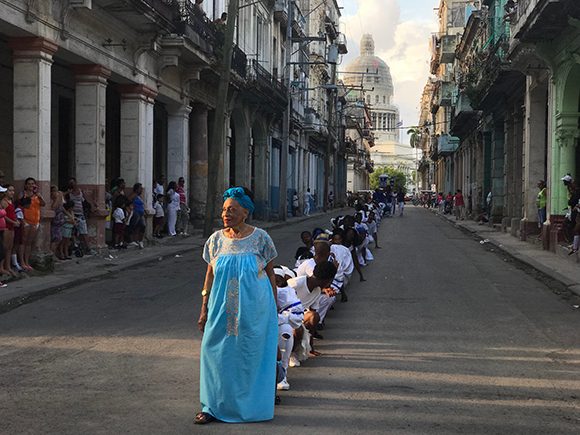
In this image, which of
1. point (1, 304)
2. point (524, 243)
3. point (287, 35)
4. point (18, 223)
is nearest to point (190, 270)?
point (18, 223)

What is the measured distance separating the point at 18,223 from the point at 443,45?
55405mm

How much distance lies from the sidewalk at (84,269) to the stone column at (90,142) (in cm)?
81

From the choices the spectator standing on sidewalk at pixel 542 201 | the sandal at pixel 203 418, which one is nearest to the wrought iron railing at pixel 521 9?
the spectator standing on sidewalk at pixel 542 201

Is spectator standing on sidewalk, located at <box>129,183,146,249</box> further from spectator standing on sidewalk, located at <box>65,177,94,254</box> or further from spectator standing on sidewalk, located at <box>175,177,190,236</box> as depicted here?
spectator standing on sidewalk, located at <box>175,177,190,236</box>

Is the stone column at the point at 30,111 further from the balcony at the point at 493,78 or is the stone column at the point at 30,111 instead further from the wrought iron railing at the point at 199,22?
the balcony at the point at 493,78

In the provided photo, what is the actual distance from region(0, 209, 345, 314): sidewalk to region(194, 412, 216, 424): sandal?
593cm

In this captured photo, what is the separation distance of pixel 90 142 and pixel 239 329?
1336 cm

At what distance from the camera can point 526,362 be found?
7.30 metres

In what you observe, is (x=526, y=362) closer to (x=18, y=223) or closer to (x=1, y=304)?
(x=1, y=304)

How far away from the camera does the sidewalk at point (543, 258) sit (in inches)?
555

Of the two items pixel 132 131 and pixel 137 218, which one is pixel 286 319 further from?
pixel 132 131

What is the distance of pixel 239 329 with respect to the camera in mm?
5074

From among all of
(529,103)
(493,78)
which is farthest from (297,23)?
(529,103)

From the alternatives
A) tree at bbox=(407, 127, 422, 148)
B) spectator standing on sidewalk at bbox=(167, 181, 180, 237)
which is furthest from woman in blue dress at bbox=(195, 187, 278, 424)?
tree at bbox=(407, 127, 422, 148)
